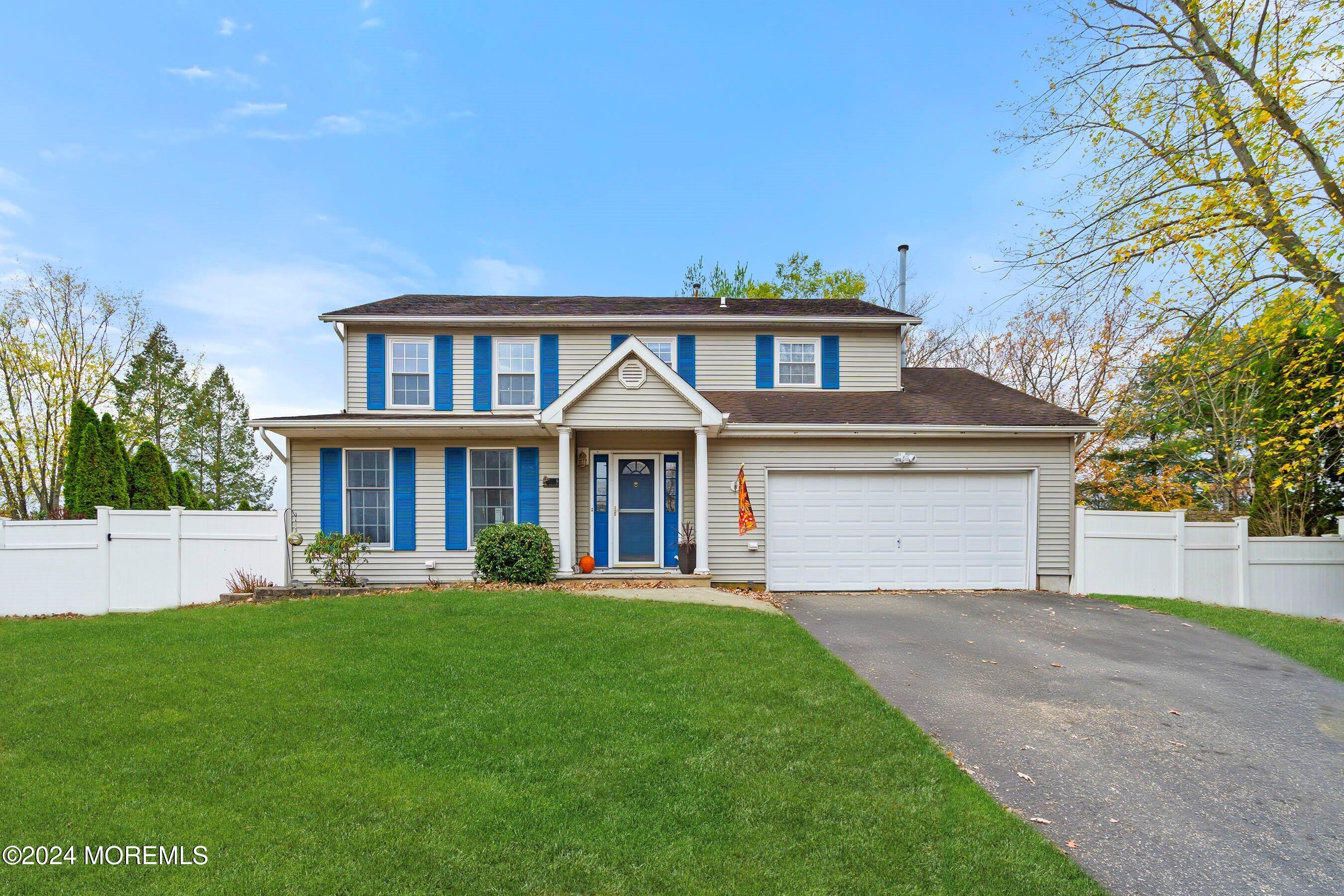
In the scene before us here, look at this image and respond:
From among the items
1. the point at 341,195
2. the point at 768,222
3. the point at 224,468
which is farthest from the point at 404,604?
the point at 224,468

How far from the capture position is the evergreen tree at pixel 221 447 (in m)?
26.8

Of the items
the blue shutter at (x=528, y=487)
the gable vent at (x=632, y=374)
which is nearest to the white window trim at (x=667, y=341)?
the gable vent at (x=632, y=374)

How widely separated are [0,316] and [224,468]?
986 centimetres

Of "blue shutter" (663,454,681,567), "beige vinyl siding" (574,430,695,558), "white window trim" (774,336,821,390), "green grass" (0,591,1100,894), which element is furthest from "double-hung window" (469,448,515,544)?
"white window trim" (774,336,821,390)

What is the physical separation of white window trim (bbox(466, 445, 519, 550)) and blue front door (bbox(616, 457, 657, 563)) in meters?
1.66

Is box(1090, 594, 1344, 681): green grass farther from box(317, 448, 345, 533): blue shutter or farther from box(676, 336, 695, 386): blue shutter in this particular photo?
box(317, 448, 345, 533): blue shutter

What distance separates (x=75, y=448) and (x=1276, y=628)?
69.7 feet

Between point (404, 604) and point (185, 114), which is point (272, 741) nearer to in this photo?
point (404, 604)

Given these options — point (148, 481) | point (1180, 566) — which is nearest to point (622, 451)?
point (1180, 566)

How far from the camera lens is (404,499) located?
462 inches

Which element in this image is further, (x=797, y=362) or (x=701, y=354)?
(x=797, y=362)

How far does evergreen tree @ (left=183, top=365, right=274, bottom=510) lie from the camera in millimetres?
26797

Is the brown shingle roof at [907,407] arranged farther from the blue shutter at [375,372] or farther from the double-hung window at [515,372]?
the blue shutter at [375,372]

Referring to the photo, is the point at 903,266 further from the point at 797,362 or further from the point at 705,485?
the point at 705,485
